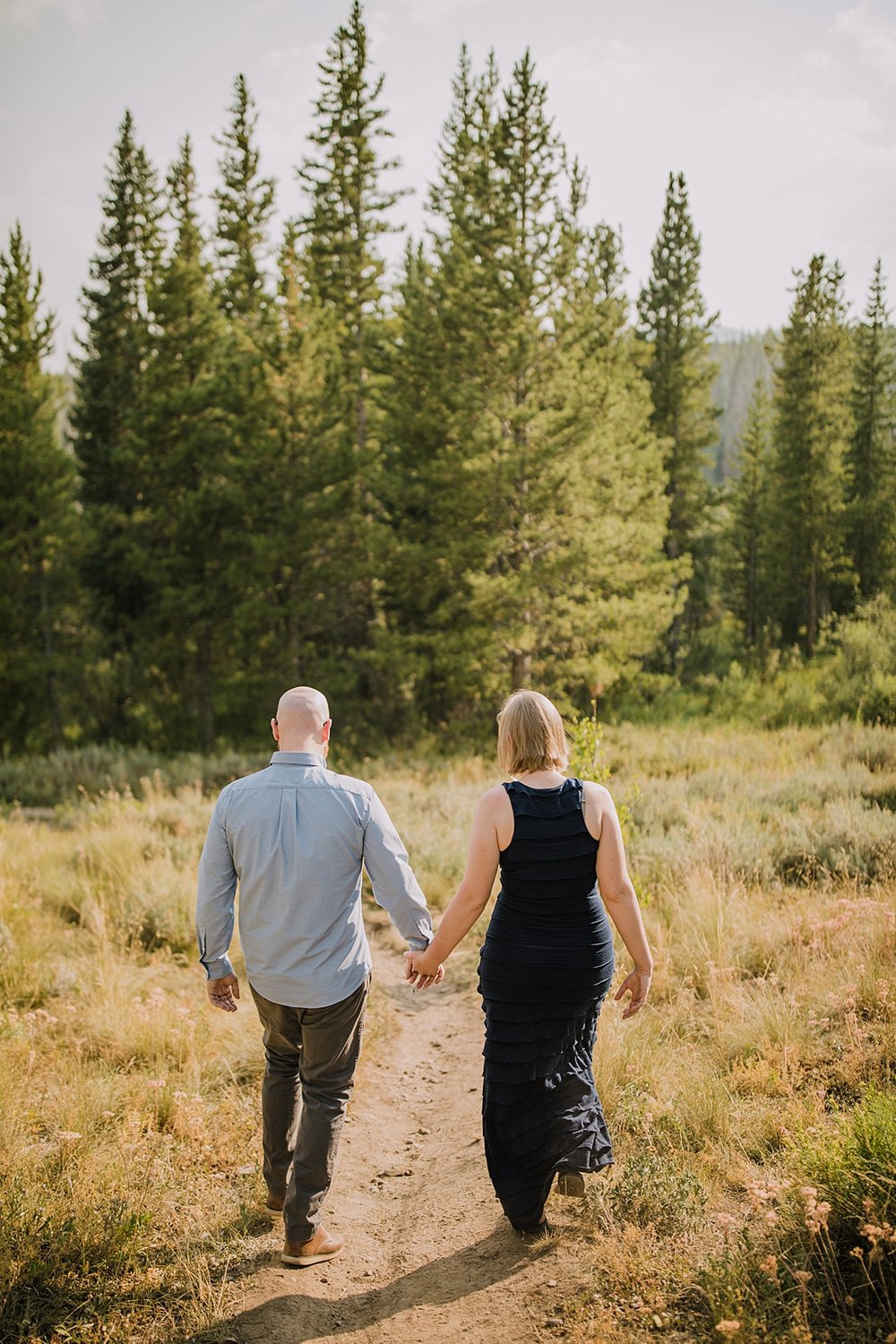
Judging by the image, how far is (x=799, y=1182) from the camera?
2834 mm

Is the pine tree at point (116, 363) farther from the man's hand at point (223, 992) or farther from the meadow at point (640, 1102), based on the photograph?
the man's hand at point (223, 992)

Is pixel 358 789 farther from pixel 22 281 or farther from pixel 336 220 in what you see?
pixel 22 281

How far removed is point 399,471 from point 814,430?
16.8m

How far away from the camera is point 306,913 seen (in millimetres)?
2939

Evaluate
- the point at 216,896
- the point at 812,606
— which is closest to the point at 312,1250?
the point at 216,896

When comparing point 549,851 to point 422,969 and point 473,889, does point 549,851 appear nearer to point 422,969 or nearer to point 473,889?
point 473,889

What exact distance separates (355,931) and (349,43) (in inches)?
972

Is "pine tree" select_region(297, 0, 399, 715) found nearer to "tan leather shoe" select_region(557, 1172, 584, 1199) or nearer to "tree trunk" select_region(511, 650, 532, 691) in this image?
"tree trunk" select_region(511, 650, 532, 691)

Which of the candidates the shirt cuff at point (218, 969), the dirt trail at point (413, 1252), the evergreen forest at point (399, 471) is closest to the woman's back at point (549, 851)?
the shirt cuff at point (218, 969)

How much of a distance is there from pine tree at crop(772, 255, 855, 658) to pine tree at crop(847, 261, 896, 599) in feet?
2.39

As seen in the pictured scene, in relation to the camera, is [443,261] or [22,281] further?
[22,281]

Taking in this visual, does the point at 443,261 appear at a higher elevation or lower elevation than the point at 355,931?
higher

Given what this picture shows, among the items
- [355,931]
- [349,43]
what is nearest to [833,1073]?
[355,931]

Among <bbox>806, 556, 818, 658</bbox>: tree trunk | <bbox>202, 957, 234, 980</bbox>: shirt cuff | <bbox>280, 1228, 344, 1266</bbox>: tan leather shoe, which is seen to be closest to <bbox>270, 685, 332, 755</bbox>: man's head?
<bbox>202, 957, 234, 980</bbox>: shirt cuff
